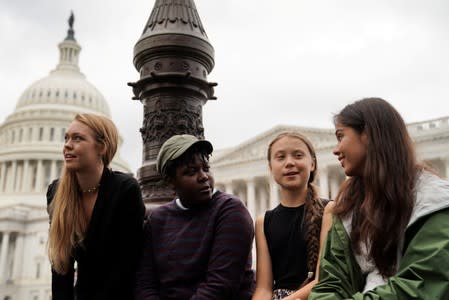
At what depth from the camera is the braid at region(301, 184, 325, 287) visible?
11.5ft

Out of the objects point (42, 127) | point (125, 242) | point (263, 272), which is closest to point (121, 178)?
point (125, 242)

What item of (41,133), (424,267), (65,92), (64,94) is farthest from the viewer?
(65,92)

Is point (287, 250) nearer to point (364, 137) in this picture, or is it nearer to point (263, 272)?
point (263, 272)

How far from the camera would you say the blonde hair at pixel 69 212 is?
366cm

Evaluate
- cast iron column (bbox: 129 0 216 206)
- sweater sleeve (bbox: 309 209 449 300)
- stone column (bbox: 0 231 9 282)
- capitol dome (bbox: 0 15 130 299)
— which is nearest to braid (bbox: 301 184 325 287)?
sweater sleeve (bbox: 309 209 449 300)

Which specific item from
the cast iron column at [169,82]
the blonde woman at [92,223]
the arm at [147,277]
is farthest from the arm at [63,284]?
the cast iron column at [169,82]

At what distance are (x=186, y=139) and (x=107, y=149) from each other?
664mm

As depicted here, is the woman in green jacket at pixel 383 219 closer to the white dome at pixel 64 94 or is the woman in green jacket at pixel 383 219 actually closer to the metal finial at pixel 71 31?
the white dome at pixel 64 94

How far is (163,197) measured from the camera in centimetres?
579

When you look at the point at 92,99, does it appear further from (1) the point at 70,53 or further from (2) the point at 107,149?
(2) the point at 107,149

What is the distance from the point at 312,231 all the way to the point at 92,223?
1.62 m

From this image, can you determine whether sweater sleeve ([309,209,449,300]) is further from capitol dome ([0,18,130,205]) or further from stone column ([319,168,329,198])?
capitol dome ([0,18,130,205])

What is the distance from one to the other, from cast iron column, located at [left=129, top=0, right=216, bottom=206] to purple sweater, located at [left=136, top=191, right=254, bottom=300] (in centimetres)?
222

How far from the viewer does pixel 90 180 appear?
3.87 m
